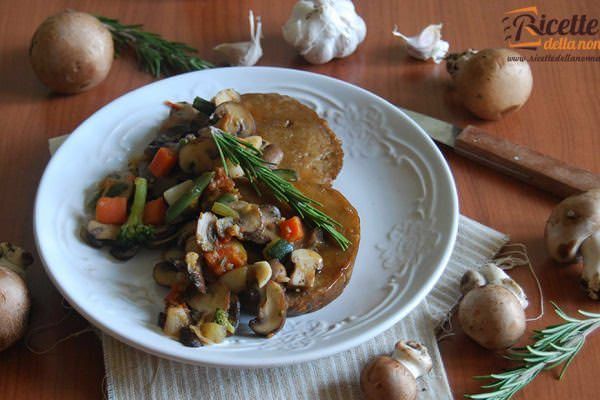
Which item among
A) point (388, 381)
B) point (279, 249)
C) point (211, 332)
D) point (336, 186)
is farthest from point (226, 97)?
point (388, 381)

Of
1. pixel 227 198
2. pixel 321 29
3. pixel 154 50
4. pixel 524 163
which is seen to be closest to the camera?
pixel 227 198

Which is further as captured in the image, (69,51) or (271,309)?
(69,51)

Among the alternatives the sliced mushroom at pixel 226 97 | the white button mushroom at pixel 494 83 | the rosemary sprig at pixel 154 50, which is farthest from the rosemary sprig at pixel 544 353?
the rosemary sprig at pixel 154 50

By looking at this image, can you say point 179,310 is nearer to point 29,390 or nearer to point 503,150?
point 29,390

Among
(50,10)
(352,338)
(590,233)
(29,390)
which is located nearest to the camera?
(352,338)

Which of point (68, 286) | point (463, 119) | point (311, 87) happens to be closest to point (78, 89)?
point (311, 87)

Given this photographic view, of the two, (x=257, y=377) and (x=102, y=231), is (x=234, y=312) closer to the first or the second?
(x=257, y=377)

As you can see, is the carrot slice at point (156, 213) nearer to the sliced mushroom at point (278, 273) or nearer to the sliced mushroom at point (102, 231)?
the sliced mushroom at point (102, 231)

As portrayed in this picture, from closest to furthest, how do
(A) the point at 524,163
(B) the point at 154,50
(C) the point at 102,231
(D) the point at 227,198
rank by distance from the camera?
(D) the point at 227,198 → (C) the point at 102,231 → (A) the point at 524,163 → (B) the point at 154,50
